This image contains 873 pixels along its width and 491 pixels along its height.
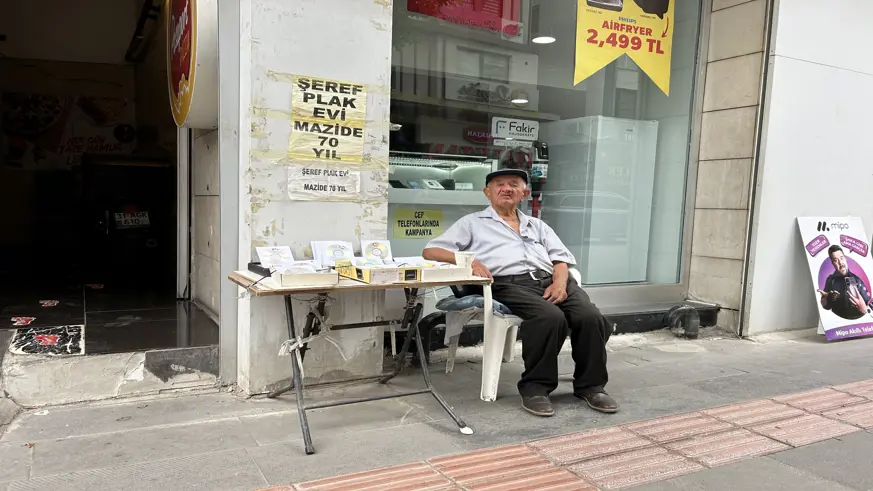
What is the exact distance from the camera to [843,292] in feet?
18.1

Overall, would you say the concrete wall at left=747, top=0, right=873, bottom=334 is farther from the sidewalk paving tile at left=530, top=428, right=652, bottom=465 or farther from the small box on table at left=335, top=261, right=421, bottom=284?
the small box on table at left=335, top=261, right=421, bottom=284

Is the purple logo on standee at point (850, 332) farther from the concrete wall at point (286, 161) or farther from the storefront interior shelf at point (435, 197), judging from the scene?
the concrete wall at point (286, 161)

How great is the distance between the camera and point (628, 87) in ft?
18.9

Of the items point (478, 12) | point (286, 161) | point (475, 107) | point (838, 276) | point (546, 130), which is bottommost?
point (838, 276)

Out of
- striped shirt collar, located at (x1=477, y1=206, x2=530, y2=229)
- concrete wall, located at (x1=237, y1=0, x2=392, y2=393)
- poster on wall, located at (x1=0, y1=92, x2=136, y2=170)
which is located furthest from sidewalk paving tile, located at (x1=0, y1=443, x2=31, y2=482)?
poster on wall, located at (x1=0, y1=92, x2=136, y2=170)

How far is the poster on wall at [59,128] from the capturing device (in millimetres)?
8859

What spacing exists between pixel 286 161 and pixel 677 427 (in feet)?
8.70

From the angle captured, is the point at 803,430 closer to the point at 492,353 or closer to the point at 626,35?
the point at 492,353

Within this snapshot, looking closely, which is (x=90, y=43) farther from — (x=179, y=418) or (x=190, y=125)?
(x=179, y=418)

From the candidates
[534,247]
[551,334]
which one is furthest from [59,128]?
[551,334]

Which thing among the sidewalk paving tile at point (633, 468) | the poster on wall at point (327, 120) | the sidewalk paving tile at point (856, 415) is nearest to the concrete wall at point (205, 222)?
the poster on wall at point (327, 120)

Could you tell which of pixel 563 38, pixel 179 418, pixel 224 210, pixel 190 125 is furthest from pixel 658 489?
pixel 563 38

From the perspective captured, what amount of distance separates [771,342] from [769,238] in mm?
954

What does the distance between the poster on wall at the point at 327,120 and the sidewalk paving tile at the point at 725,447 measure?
2.42 metres
